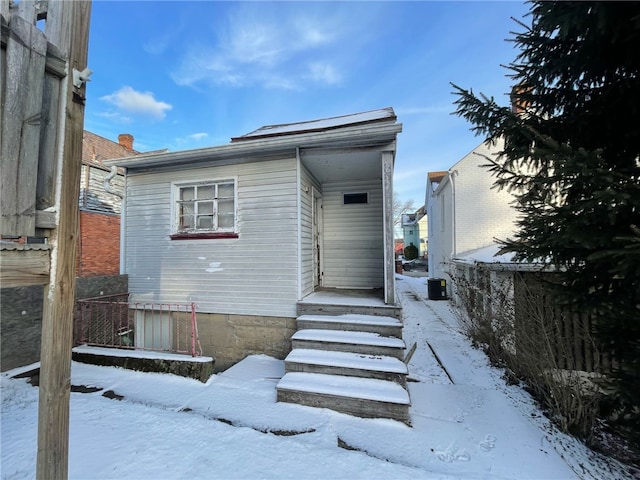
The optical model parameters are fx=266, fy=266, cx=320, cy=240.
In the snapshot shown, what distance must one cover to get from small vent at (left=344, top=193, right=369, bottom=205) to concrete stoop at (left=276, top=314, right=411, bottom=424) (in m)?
3.19

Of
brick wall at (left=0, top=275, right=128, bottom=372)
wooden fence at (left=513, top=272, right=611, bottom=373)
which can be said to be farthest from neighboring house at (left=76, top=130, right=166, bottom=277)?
wooden fence at (left=513, top=272, right=611, bottom=373)

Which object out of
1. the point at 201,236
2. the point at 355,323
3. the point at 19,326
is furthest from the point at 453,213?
the point at 19,326

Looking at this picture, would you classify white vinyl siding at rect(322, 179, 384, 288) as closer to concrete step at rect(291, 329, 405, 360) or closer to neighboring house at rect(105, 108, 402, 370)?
neighboring house at rect(105, 108, 402, 370)

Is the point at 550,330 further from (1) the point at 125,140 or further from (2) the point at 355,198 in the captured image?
(1) the point at 125,140

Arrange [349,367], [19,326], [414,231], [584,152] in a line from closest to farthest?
1. [584,152]
2. [349,367]
3. [19,326]
4. [414,231]

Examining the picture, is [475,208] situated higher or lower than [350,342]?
higher

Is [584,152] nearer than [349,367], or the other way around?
[584,152]

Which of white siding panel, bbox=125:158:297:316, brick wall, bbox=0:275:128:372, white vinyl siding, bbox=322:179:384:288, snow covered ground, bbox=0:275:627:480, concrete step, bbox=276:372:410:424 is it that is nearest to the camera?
snow covered ground, bbox=0:275:627:480

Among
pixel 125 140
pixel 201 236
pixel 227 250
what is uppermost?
pixel 125 140

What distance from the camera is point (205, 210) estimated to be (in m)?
5.68

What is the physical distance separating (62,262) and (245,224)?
387cm

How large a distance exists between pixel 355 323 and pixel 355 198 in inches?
136

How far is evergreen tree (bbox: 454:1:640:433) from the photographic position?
2.00 metres

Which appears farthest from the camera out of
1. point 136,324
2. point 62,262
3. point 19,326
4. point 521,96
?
point 136,324
